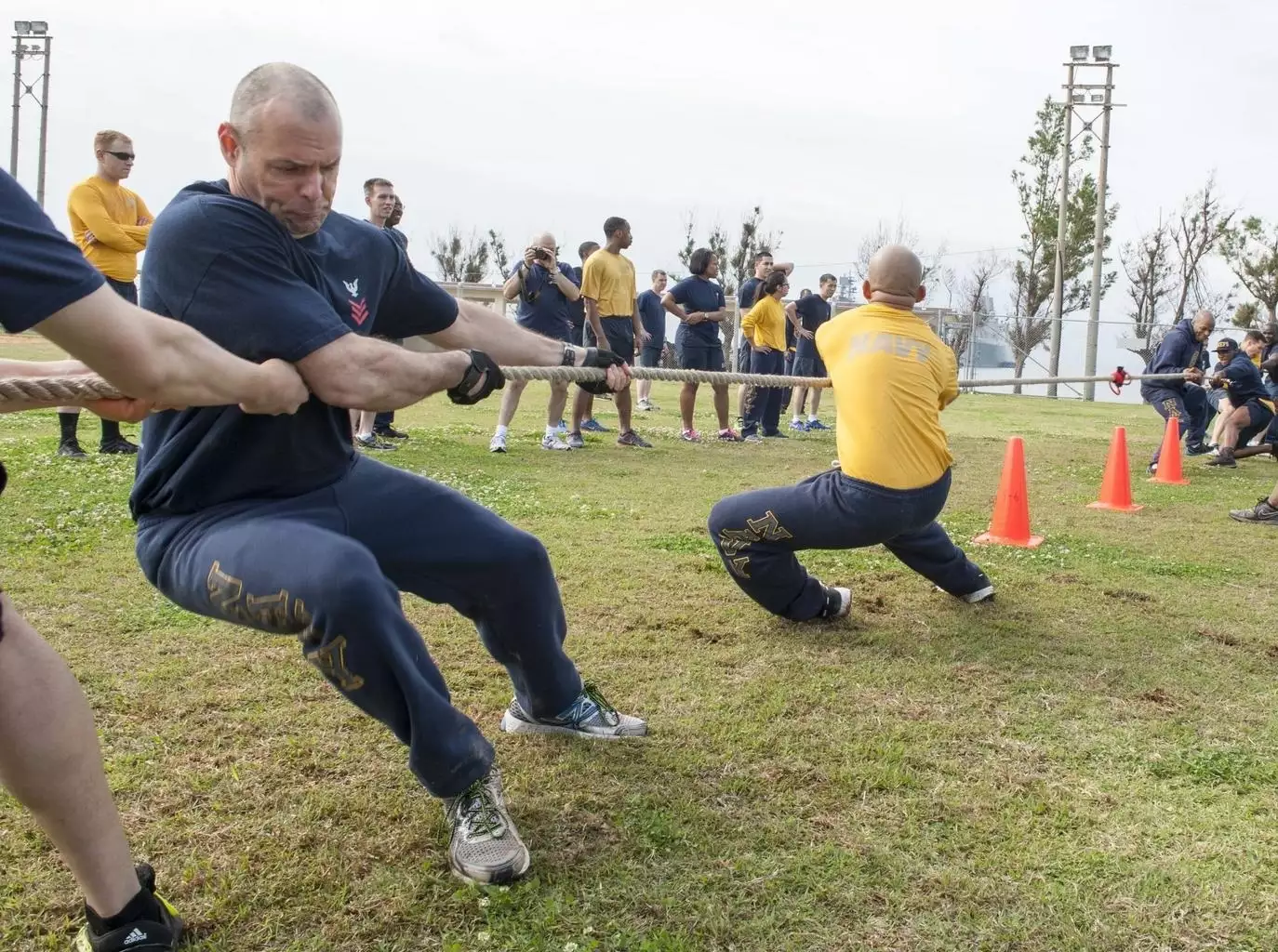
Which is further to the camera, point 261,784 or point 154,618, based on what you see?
point 154,618

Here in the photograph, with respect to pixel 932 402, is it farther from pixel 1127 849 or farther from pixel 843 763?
pixel 1127 849

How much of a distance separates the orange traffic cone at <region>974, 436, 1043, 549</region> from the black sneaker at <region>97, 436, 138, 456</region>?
625 centimetres

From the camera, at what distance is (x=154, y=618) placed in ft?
14.0

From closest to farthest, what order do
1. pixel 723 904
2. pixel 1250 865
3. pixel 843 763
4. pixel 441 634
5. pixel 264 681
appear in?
pixel 723 904
pixel 1250 865
pixel 843 763
pixel 264 681
pixel 441 634

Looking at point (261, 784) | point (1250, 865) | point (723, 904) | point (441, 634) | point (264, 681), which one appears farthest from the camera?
point (441, 634)

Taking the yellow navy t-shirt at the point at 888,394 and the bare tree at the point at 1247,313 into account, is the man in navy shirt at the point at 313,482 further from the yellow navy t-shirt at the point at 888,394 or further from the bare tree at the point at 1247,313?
the bare tree at the point at 1247,313

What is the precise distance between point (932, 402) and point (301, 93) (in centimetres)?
294

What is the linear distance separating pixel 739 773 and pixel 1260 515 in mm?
6235

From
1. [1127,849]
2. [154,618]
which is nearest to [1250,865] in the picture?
[1127,849]

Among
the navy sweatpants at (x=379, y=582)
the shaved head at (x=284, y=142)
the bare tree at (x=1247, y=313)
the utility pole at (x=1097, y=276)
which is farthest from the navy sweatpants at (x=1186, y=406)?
the bare tree at (x=1247, y=313)

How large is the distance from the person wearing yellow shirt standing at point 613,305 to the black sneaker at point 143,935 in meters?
7.89

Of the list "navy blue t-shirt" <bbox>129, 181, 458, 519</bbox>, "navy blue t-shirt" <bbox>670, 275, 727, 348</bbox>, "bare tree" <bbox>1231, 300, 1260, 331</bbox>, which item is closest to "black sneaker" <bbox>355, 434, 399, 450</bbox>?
"navy blue t-shirt" <bbox>670, 275, 727, 348</bbox>

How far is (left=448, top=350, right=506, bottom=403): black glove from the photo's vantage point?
2783mm

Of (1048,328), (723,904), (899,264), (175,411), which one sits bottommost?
(723,904)
